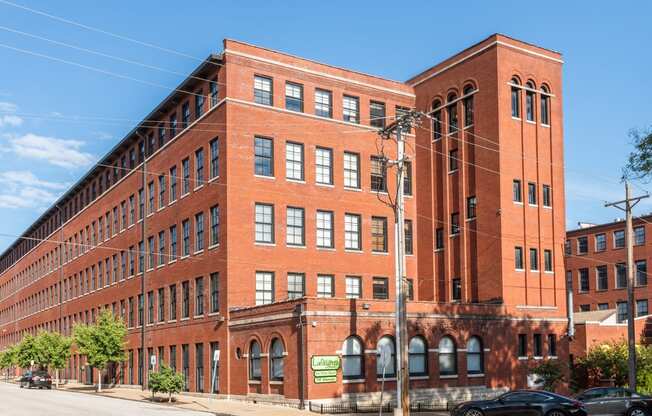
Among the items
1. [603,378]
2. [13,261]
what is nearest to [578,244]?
[603,378]

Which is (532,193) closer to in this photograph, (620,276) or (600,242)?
(620,276)

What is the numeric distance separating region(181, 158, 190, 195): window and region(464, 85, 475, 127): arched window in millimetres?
19068

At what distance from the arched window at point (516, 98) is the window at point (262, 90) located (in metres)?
15.8

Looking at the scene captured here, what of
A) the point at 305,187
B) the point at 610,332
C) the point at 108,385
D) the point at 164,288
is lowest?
the point at 108,385

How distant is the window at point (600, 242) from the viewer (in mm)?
88062

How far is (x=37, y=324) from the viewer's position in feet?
343

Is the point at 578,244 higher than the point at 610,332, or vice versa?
the point at 578,244

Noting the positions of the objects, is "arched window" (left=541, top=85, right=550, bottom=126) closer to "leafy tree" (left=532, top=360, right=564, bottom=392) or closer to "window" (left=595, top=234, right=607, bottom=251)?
"leafy tree" (left=532, top=360, right=564, bottom=392)

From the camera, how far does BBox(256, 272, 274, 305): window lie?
165 feet

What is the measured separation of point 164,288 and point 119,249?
12.9m

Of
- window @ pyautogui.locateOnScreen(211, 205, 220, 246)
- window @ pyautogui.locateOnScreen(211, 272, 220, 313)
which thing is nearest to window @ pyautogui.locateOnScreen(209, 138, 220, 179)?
window @ pyautogui.locateOnScreen(211, 205, 220, 246)

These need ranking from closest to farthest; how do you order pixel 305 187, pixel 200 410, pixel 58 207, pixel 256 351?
pixel 200 410 < pixel 256 351 < pixel 305 187 < pixel 58 207

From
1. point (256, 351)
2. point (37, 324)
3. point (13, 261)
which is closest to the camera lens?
point (256, 351)

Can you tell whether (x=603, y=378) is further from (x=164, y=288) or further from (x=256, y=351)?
(x=164, y=288)
